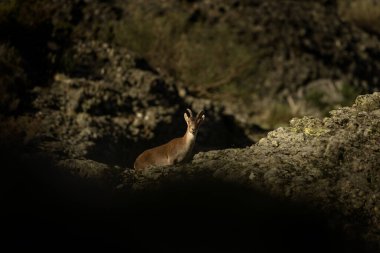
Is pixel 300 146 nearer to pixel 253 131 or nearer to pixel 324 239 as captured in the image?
pixel 324 239

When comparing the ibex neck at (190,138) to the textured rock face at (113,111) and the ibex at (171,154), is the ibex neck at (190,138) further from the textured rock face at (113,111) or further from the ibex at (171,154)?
the textured rock face at (113,111)

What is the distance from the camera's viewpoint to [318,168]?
28.9 ft

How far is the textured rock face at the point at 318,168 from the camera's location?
8203mm

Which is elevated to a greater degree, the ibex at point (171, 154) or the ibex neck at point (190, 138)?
the ibex neck at point (190, 138)

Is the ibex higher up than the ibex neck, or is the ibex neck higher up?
the ibex neck

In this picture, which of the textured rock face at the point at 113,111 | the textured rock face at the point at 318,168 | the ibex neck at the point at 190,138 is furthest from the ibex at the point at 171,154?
the textured rock face at the point at 318,168

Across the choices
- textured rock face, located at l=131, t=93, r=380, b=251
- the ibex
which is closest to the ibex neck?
the ibex

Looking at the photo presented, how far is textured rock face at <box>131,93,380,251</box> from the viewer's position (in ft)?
26.9

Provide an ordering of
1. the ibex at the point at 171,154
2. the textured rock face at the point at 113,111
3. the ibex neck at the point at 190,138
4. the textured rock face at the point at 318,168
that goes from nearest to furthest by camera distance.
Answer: the textured rock face at the point at 318,168 < the ibex at the point at 171,154 < the ibex neck at the point at 190,138 < the textured rock face at the point at 113,111

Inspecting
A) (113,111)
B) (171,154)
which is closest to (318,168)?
(171,154)

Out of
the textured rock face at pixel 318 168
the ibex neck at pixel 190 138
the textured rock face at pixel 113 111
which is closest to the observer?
the textured rock face at pixel 318 168

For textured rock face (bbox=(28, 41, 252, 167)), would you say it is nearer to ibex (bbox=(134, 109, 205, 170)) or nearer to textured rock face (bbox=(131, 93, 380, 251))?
ibex (bbox=(134, 109, 205, 170))

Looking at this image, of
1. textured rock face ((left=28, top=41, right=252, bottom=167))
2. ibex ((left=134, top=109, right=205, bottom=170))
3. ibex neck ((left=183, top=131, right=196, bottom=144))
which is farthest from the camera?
textured rock face ((left=28, top=41, right=252, bottom=167))

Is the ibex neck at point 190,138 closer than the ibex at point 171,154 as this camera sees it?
No
